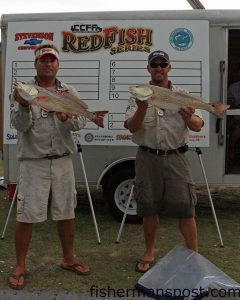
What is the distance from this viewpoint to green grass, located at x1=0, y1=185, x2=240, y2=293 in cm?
430

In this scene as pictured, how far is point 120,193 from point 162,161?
1973 mm

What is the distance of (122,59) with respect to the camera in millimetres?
5949

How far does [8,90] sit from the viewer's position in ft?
19.8

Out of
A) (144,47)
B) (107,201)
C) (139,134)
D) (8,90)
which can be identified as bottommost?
(107,201)

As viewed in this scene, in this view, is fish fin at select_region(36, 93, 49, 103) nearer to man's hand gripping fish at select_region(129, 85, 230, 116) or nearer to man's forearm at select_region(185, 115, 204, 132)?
man's hand gripping fish at select_region(129, 85, 230, 116)

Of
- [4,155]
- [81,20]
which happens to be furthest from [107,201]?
[81,20]

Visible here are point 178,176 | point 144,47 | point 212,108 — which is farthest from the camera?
point 144,47

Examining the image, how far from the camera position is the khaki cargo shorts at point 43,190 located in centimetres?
412

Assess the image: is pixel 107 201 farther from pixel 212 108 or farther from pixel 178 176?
pixel 212 108

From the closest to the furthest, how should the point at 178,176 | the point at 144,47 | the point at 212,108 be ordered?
1. the point at 212,108
2. the point at 178,176
3. the point at 144,47

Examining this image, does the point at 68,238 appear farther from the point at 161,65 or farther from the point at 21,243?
the point at 161,65

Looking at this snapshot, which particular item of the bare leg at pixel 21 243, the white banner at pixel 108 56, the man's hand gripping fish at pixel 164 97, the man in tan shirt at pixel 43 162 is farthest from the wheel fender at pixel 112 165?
the man's hand gripping fish at pixel 164 97

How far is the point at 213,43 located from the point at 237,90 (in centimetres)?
72
